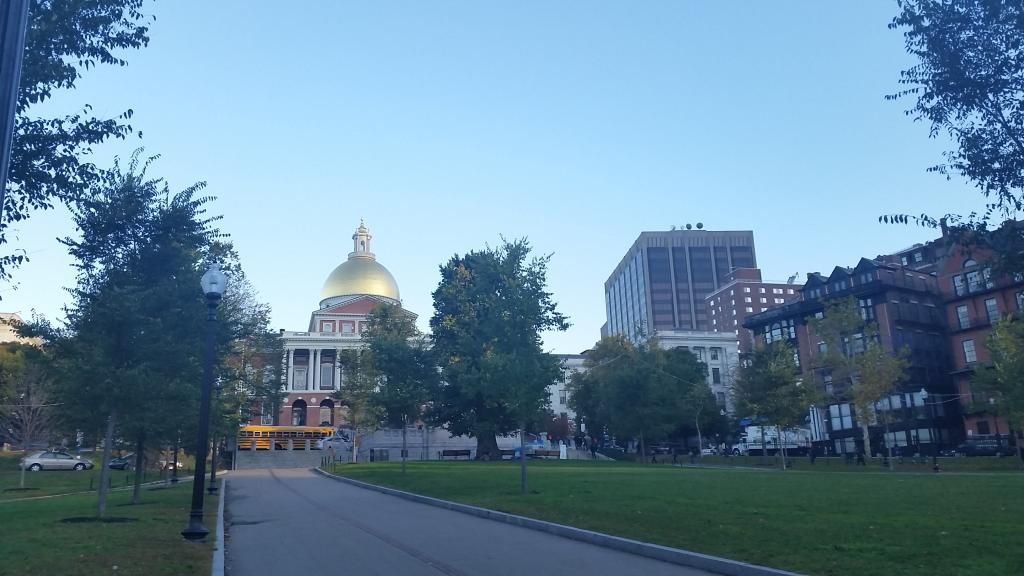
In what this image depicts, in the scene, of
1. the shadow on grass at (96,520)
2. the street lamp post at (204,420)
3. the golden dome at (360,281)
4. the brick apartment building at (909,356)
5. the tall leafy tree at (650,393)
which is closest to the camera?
the street lamp post at (204,420)

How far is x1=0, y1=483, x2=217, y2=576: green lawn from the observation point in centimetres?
1029

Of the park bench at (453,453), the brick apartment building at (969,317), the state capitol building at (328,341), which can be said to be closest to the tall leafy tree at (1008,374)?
the brick apartment building at (969,317)

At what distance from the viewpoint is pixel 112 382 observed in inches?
688

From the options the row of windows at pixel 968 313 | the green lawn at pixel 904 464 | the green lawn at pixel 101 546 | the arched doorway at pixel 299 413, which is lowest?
the green lawn at pixel 904 464

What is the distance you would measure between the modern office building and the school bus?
333 feet

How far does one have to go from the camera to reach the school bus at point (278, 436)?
6512cm

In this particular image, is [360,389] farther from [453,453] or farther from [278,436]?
[278,436]

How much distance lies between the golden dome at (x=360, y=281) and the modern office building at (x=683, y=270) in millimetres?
72396

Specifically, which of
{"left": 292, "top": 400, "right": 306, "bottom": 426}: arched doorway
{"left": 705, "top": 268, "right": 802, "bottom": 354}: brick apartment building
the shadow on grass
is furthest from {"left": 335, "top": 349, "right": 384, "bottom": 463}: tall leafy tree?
{"left": 705, "top": 268, "right": 802, "bottom": 354}: brick apartment building

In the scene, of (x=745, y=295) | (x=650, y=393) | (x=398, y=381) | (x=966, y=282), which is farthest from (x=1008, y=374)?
(x=745, y=295)

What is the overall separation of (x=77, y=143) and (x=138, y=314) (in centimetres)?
704

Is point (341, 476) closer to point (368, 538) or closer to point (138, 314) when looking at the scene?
point (138, 314)

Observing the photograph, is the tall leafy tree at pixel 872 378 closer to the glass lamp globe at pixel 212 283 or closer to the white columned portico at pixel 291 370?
the glass lamp globe at pixel 212 283

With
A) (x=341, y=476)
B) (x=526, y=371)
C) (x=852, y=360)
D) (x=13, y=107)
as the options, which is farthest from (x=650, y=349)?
(x=13, y=107)
